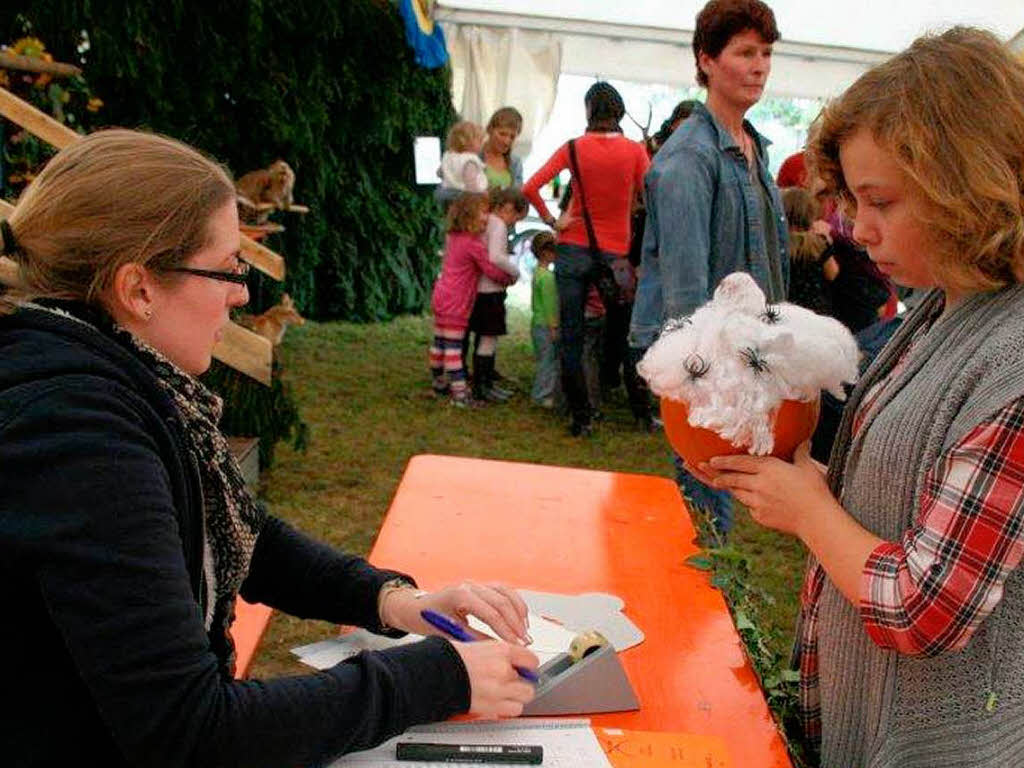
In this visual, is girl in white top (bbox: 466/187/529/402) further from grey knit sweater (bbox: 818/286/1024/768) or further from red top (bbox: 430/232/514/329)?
grey knit sweater (bbox: 818/286/1024/768)

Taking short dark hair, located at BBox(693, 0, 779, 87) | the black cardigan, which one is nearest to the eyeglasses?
the black cardigan

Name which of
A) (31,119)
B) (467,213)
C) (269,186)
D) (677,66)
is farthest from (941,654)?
(677,66)

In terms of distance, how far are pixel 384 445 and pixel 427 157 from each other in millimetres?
4318

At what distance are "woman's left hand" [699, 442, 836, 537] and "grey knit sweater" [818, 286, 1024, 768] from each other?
5 cm

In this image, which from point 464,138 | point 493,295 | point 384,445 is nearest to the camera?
point 384,445

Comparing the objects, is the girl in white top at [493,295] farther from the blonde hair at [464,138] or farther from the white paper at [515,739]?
the white paper at [515,739]

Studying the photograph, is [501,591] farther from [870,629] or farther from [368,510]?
[368,510]

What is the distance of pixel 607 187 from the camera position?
539 cm

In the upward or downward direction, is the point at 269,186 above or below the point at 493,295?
above

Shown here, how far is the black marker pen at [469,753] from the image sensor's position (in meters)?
1.18

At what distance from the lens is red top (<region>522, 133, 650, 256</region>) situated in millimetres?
5359

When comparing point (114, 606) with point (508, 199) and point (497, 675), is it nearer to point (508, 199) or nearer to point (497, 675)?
point (497, 675)

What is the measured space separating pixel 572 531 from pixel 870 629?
945mm

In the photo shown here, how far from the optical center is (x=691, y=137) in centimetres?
277
